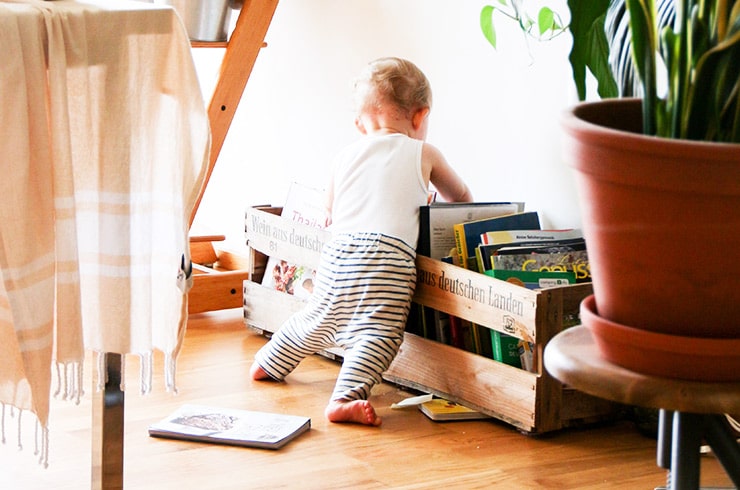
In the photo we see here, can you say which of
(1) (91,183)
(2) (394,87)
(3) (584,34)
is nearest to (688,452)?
(3) (584,34)

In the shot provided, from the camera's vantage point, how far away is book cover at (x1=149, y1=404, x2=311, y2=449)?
5.86 feet

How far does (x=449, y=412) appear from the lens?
1.94m

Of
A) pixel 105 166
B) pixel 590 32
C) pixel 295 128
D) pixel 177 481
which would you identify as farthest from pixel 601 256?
pixel 295 128

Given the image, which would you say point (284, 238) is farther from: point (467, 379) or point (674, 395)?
point (674, 395)

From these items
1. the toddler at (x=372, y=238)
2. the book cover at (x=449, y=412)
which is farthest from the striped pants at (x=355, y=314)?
the book cover at (x=449, y=412)

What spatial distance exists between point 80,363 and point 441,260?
980 mm

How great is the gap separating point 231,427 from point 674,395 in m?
1.31

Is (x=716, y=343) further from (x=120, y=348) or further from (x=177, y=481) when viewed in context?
(x=177, y=481)

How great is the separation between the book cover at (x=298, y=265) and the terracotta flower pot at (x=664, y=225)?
170 cm

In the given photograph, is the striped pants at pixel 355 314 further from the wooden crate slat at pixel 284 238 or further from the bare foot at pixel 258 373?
the wooden crate slat at pixel 284 238

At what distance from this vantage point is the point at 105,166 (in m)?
1.22

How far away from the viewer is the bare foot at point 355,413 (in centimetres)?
190

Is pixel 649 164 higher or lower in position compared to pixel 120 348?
higher

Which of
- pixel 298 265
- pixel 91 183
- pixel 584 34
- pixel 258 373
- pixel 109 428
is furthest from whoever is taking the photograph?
pixel 298 265
